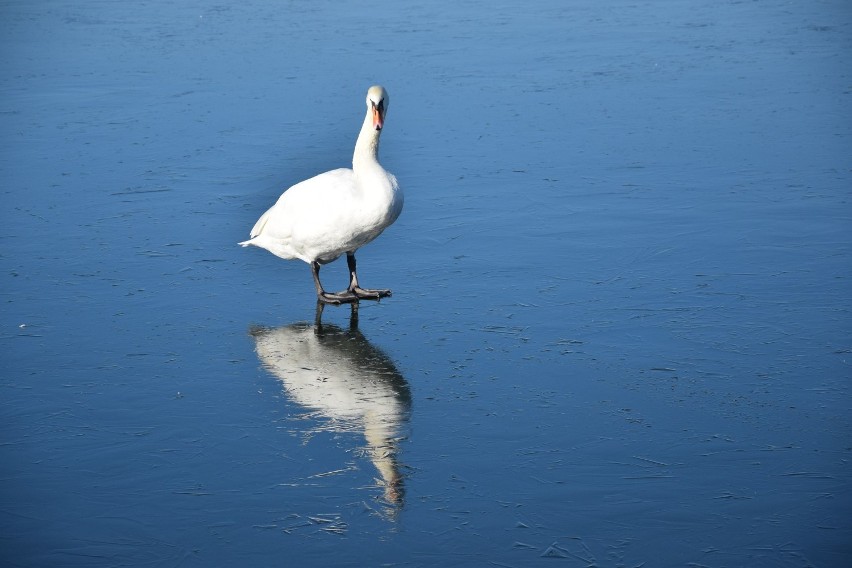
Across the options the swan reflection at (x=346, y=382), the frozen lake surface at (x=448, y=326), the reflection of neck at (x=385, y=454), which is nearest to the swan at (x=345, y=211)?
the frozen lake surface at (x=448, y=326)

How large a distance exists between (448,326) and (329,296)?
89 cm

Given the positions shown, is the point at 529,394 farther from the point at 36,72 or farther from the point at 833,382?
the point at 36,72

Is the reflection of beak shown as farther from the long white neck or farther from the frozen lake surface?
the frozen lake surface

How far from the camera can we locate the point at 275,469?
4840 mm

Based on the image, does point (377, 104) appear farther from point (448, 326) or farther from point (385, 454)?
point (385, 454)

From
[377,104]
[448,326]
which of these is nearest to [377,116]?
[377,104]

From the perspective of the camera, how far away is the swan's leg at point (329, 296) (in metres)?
6.99

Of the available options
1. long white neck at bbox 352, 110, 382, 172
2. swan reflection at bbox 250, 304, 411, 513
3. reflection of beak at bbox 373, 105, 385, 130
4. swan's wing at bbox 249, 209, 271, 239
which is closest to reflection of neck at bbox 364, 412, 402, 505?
swan reflection at bbox 250, 304, 411, 513

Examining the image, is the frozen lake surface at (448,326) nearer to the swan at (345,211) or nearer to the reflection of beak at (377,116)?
the swan at (345,211)

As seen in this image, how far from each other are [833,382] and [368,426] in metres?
2.07

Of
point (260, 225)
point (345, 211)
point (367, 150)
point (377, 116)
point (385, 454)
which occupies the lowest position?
point (385, 454)

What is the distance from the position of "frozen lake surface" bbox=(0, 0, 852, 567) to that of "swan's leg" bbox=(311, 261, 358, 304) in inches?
3.0

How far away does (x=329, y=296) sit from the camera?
703 centimetres

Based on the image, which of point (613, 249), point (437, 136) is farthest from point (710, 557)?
point (437, 136)
